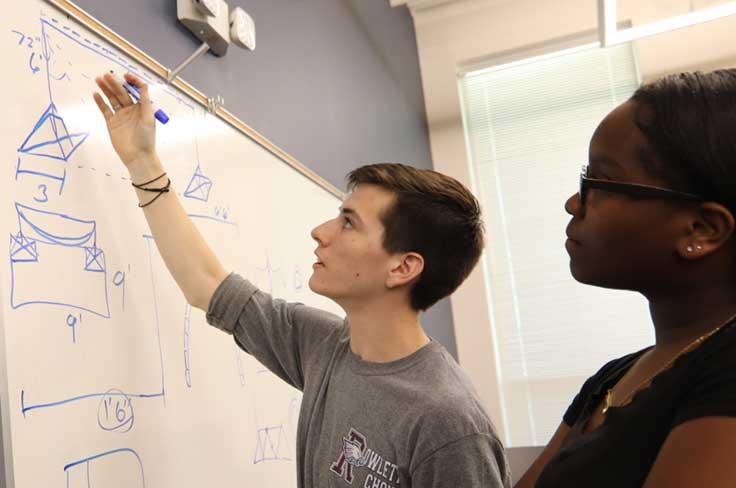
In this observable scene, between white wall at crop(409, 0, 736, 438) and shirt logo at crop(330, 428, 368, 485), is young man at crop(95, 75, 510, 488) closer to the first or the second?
shirt logo at crop(330, 428, 368, 485)

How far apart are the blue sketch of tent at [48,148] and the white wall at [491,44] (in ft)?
7.97

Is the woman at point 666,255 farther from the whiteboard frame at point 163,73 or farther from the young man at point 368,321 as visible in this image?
the whiteboard frame at point 163,73

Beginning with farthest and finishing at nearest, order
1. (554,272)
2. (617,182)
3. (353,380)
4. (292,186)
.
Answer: (554,272) → (292,186) → (353,380) → (617,182)

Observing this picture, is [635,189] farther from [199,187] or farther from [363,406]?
[199,187]

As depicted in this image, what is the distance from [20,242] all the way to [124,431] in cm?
32

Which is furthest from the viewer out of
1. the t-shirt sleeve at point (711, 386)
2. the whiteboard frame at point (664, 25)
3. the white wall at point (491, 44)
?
the white wall at point (491, 44)

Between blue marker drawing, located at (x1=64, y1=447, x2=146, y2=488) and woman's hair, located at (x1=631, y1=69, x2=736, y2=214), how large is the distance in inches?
30.9

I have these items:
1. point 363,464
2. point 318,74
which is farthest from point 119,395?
point 318,74

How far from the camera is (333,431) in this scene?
0.96 meters

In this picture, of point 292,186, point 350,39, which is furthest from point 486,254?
point 292,186

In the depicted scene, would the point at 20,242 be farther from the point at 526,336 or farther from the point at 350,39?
the point at 526,336

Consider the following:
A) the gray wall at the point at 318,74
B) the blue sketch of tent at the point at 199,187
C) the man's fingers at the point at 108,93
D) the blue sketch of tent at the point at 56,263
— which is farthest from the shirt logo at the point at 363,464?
the gray wall at the point at 318,74

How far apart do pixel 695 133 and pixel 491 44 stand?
2.80 m

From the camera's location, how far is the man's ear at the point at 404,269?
1082 mm
